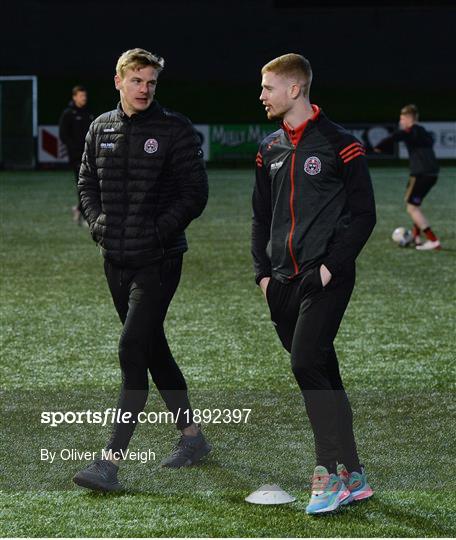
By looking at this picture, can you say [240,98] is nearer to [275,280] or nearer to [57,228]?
[57,228]

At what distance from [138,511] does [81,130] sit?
12.4m

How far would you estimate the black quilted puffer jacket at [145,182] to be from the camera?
532 centimetres

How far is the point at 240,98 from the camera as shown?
47.2m

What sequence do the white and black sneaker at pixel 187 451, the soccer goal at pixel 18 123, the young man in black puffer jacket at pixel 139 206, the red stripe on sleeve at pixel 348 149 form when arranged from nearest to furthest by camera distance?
the red stripe on sleeve at pixel 348 149
the young man in black puffer jacket at pixel 139 206
the white and black sneaker at pixel 187 451
the soccer goal at pixel 18 123

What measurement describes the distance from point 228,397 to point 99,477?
78.5 inches

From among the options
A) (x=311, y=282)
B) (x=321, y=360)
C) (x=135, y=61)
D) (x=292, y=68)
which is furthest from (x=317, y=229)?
(x=135, y=61)

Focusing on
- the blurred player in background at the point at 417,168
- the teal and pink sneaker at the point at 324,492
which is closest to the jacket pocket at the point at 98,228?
the teal and pink sneaker at the point at 324,492

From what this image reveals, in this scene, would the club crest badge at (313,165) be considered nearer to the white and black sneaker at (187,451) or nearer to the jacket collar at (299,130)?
the jacket collar at (299,130)

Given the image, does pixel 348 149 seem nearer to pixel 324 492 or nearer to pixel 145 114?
pixel 145 114

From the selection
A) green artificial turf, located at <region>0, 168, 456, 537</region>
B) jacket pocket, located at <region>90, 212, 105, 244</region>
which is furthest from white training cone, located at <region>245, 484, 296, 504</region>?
jacket pocket, located at <region>90, 212, 105, 244</region>

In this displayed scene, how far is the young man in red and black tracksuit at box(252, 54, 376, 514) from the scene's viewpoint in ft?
15.9

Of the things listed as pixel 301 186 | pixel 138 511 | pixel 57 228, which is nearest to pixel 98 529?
pixel 138 511

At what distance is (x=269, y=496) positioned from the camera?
16.6ft

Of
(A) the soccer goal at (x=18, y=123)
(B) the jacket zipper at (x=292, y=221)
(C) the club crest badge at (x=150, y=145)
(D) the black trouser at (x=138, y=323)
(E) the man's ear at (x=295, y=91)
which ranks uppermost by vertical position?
(E) the man's ear at (x=295, y=91)
